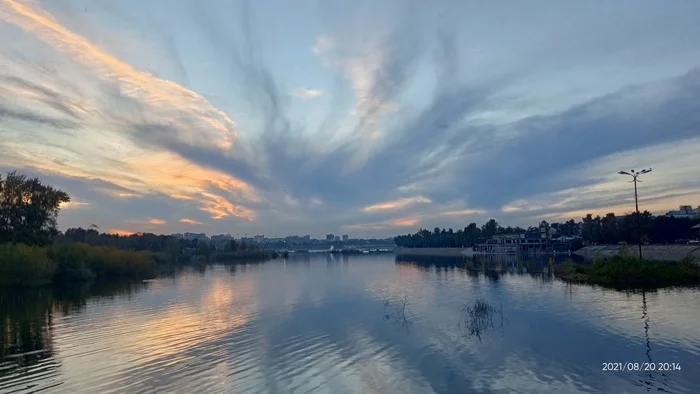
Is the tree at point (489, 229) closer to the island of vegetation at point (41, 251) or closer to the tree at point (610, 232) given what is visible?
the tree at point (610, 232)

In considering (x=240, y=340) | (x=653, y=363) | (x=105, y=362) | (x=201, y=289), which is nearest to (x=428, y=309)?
(x=240, y=340)

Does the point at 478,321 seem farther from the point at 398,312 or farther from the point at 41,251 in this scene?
the point at 41,251

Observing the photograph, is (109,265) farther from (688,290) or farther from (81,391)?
(688,290)

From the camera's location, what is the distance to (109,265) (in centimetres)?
7881

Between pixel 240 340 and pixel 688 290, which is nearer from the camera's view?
pixel 240 340

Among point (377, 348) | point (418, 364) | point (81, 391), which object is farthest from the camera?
point (377, 348)

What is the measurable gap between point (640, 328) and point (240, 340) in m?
19.0

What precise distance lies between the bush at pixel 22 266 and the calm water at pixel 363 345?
2256 cm

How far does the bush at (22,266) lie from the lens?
56219 mm

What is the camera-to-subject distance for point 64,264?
221 ft

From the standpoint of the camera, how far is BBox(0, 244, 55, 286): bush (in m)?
56.2

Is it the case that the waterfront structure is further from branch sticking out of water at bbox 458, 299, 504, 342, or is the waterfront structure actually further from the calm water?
branch sticking out of water at bbox 458, 299, 504, 342

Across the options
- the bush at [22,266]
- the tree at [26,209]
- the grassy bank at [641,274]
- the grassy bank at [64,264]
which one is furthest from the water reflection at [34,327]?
the grassy bank at [641,274]

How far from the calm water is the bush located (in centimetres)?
2256
